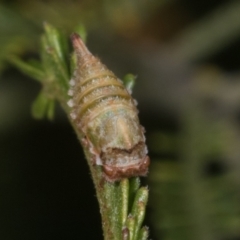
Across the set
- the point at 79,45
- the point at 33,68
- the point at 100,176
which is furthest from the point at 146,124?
the point at 100,176

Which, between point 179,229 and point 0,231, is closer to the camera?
point 179,229

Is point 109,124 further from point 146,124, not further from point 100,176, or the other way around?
point 146,124

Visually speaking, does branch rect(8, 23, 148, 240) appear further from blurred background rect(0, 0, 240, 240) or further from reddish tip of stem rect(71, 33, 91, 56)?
blurred background rect(0, 0, 240, 240)

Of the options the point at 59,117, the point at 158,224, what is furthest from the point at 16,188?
the point at 158,224

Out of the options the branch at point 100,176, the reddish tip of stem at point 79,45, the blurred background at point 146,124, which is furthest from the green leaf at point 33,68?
the blurred background at point 146,124

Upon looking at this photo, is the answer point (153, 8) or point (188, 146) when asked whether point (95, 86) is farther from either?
point (153, 8)

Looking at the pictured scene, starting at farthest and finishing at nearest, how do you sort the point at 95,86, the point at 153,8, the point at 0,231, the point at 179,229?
the point at 153,8 < the point at 0,231 < the point at 179,229 < the point at 95,86

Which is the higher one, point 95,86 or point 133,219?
point 95,86
